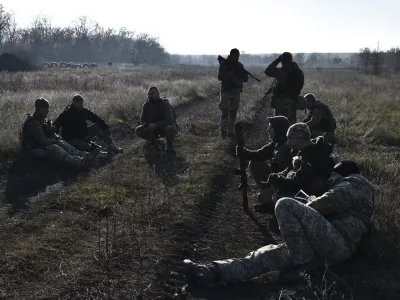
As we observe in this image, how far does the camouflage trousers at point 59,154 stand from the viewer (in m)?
8.02

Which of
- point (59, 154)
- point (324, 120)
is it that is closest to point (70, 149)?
point (59, 154)

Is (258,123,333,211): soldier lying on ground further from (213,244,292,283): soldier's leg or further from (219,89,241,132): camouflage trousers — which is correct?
(219,89,241,132): camouflage trousers

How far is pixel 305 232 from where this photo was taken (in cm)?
409

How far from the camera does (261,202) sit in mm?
6125

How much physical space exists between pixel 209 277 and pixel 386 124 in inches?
407

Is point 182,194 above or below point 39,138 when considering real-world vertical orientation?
below

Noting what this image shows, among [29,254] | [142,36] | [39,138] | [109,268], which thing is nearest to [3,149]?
[39,138]

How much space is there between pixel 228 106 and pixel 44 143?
4690mm

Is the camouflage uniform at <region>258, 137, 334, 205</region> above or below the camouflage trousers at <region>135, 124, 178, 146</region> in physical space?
above

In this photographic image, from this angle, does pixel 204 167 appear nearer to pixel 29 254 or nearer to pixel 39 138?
pixel 39 138

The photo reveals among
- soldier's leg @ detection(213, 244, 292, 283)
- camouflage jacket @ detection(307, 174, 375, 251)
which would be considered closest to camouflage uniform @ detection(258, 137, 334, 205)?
camouflage jacket @ detection(307, 174, 375, 251)

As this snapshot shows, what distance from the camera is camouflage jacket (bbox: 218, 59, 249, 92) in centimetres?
1077

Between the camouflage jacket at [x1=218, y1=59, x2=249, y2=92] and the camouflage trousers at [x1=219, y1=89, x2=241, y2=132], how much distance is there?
130 mm

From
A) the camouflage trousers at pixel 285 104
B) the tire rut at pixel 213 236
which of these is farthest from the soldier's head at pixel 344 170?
the camouflage trousers at pixel 285 104
